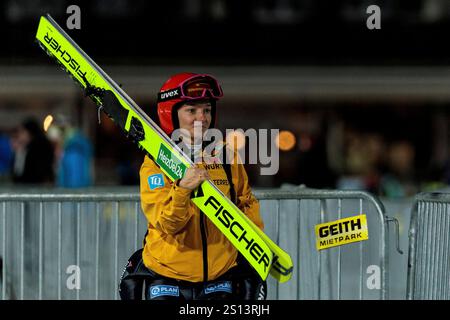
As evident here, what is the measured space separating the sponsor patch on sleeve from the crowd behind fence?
206 cm

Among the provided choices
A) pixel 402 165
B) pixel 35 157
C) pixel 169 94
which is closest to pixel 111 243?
pixel 169 94

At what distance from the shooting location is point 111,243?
21.3ft

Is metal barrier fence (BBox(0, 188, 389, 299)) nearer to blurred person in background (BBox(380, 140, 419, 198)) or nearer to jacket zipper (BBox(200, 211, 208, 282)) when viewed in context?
jacket zipper (BBox(200, 211, 208, 282))

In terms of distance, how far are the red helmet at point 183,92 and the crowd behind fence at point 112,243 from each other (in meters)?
2.04

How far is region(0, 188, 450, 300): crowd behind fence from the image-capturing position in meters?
6.36

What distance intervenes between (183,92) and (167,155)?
0.97 feet

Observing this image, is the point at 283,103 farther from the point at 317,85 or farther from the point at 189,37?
the point at 189,37

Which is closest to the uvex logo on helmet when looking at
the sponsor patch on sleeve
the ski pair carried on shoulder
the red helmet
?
the red helmet

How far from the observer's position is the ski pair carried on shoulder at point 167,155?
13.5 feet

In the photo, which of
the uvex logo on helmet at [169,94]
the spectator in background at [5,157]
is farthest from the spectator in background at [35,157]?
the uvex logo on helmet at [169,94]

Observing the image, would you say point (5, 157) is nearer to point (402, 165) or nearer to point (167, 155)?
point (402, 165)

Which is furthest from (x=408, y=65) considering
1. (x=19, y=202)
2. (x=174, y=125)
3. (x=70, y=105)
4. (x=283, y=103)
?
(x=174, y=125)

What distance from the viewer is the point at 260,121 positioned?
2022 centimetres

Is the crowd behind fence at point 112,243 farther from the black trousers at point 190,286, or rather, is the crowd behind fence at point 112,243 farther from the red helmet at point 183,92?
the red helmet at point 183,92
